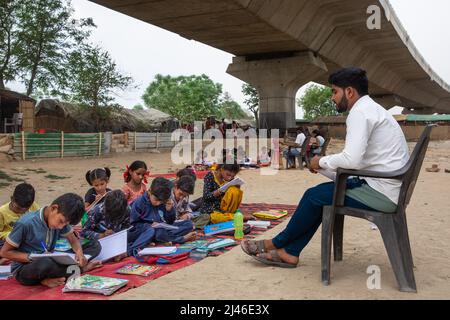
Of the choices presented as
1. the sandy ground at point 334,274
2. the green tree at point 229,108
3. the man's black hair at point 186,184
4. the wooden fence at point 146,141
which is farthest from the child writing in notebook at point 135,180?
the green tree at point 229,108

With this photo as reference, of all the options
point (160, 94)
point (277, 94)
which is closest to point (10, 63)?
point (277, 94)

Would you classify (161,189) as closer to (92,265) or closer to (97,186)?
(92,265)

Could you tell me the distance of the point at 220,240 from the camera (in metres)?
4.80

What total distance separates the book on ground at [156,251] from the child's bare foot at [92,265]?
0.39 metres

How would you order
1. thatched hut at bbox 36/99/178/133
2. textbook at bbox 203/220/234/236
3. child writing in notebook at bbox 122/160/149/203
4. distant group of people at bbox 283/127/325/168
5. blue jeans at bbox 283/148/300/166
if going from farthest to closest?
thatched hut at bbox 36/99/178/133, blue jeans at bbox 283/148/300/166, distant group of people at bbox 283/127/325/168, child writing in notebook at bbox 122/160/149/203, textbook at bbox 203/220/234/236

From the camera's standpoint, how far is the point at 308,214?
351 centimetres

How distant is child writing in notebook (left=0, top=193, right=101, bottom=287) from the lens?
3.33 meters

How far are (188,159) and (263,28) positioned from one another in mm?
5842

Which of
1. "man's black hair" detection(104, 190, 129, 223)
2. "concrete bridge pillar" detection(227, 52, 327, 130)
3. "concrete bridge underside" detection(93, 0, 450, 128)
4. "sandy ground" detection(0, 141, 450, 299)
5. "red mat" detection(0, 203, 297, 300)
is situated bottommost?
"red mat" detection(0, 203, 297, 300)

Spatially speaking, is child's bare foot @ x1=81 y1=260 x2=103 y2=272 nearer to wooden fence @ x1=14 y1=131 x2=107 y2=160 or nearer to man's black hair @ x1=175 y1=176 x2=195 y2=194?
man's black hair @ x1=175 y1=176 x2=195 y2=194

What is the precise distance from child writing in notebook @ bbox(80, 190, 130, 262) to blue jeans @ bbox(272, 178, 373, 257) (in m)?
1.70

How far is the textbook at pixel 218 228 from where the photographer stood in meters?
5.27

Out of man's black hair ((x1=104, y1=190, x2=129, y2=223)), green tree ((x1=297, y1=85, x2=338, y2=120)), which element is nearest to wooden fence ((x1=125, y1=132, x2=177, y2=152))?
man's black hair ((x1=104, y1=190, x2=129, y2=223))

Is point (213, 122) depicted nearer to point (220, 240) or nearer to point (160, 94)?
point (220, 240)
